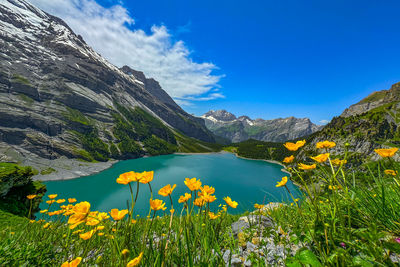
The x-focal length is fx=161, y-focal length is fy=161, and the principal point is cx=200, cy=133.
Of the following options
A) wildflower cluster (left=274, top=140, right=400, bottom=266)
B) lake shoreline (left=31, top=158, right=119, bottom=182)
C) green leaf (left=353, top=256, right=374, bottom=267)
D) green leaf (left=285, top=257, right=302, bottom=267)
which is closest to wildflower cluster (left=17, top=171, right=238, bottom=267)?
green leaf (left=285, top=257, right=302, bottom=267)

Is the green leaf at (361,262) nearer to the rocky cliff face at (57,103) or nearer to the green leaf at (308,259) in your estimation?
the green leaf at (308,259)

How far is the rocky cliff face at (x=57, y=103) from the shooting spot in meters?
103

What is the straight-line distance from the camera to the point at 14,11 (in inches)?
6949

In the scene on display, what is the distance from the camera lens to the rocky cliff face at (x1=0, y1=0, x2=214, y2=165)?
103 metres

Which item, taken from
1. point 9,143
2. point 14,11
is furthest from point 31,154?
Result: point 14,11

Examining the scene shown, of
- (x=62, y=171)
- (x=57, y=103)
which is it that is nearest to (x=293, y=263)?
(x=62, y=171)

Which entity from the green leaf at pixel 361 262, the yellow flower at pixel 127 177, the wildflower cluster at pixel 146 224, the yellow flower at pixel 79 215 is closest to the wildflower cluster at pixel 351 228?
the green leaf at pixel 361 262

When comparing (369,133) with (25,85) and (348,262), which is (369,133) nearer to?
(348,262)

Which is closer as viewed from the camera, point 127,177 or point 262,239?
point 127,177

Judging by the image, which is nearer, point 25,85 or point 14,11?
point 25,85

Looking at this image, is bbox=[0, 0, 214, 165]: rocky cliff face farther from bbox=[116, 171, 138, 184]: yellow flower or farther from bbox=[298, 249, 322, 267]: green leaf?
bbox=[298, 249, 322, 267]: green leaf

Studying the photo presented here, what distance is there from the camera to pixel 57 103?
436 ft

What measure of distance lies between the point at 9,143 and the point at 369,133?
7255 inches

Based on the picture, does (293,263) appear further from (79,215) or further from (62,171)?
(62,171)
